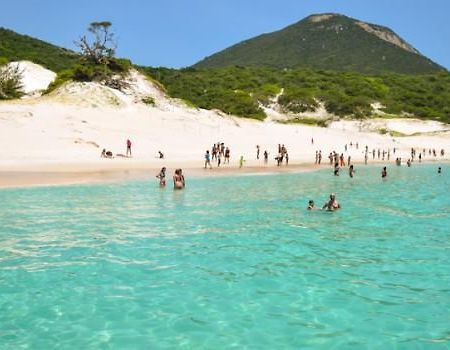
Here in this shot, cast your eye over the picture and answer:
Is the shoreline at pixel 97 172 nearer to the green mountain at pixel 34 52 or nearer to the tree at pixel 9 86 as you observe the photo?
the tree at pixel 9 86

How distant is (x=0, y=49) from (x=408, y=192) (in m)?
84.3

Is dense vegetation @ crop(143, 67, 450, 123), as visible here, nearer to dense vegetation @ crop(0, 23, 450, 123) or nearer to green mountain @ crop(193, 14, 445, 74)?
dense vegetation @ crop(0, 23, 450, 123)

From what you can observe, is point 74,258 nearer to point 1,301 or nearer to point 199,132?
point 1,301

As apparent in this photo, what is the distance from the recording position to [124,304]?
892cm

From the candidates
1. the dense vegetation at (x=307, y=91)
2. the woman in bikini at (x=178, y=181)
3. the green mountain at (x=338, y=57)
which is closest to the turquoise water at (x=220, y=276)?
the woman in bikini at (x=178, y=181)

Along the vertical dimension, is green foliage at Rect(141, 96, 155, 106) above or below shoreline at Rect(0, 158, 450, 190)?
above

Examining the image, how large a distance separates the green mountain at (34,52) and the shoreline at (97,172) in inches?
2253

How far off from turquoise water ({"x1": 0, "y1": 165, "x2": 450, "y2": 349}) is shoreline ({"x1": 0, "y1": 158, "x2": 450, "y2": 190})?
6657mm

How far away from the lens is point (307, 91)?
94.3m

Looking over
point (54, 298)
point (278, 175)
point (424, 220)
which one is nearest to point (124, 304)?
point (54, 298)

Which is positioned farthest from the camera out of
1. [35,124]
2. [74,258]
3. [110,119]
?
[110,119]

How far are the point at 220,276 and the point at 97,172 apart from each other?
22.9m

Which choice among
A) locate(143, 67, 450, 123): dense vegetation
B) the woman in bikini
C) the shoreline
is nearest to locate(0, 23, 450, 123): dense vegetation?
locate(143, 67, 450, 123): dense vegetation

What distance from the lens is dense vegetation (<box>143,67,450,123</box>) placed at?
8644cm
